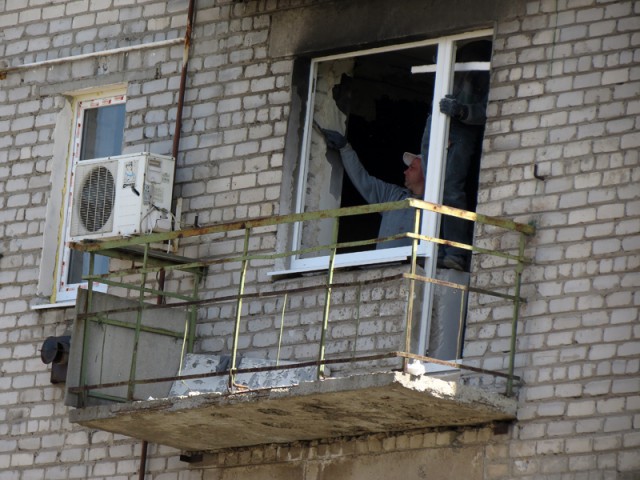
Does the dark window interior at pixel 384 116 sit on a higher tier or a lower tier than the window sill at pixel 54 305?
higher

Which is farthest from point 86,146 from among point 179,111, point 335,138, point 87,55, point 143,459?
point 143,459

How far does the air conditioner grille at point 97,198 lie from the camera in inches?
475

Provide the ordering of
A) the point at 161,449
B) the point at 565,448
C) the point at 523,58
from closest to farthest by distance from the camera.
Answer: the point at 565,448 < the point at 523,58 < the point at 161,449

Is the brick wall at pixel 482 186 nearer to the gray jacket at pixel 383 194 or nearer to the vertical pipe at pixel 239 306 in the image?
the gray jacket at pixel 383 194

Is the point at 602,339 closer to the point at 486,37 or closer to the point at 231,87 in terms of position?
the point at 486,37

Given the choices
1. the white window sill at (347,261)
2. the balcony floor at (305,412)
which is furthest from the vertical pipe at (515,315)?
the white window sill at (347,261)

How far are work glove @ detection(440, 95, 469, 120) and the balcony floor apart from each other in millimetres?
1556

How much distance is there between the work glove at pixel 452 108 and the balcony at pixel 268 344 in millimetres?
573

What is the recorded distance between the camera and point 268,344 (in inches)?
454

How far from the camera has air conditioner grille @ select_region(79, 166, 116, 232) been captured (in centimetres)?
1205

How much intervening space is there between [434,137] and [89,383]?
8.01 feet

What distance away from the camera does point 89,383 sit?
37.6 feet

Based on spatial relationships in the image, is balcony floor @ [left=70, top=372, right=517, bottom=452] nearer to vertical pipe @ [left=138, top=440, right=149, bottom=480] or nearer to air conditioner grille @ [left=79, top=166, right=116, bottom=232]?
vertical pipe @ [left=138, top=440, right=149, bottom=480]

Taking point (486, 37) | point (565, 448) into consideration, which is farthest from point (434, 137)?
point (565, 448)
